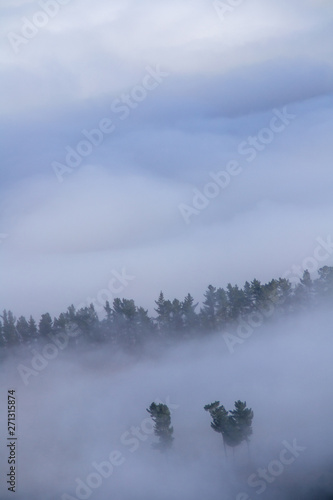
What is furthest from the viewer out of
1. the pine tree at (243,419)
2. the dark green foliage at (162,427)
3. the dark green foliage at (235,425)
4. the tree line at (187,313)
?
the tree line at (187,313)

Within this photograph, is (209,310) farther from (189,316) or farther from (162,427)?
(162,427)

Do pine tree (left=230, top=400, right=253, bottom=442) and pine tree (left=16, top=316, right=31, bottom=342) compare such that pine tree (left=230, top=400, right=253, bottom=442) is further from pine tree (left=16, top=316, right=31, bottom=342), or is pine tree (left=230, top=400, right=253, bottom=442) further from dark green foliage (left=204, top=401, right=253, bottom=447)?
pine tree (left=16, top=316, right=31, bottom=342)

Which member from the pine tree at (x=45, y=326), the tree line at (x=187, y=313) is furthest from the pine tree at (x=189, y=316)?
the pine tree at (x=45, y=326)

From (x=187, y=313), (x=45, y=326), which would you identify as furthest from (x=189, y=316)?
(x=45, y=326)

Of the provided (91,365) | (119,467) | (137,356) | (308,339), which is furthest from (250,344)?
(119,467)

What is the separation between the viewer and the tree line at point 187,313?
255 feet

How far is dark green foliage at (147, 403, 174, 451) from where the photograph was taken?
5591cm

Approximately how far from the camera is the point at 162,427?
2208 inches

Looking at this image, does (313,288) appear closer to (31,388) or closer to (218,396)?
(218,396)

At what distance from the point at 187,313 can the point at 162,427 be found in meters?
25.5

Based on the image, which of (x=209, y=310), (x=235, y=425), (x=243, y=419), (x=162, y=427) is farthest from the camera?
(x=209, y=310)

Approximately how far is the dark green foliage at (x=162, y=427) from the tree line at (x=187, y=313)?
910 inches

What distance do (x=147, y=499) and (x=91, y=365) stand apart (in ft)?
93.9

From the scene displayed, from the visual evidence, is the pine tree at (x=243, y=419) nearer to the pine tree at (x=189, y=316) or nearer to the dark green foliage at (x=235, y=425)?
the dark green foliage at (x=235, y=425)
